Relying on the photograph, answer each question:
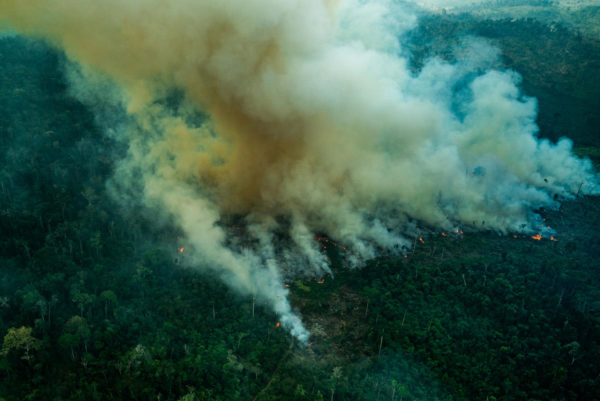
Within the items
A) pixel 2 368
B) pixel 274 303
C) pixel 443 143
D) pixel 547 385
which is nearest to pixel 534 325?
pixel 547 385

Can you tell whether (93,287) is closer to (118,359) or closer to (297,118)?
(118,359)

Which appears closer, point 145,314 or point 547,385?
point 547,385

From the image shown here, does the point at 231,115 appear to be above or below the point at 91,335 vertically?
above

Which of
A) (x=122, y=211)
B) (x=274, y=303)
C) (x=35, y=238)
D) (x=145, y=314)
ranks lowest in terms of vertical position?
(x=145, y=314)

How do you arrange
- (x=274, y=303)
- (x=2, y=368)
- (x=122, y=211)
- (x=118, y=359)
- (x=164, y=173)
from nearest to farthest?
(x=2, y=368) → (x=118, y=359) → (x=274, y=303) → (x=122, y=211) → (x=164, y=173)

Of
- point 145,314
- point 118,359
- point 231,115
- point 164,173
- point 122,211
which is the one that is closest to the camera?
point 118,359

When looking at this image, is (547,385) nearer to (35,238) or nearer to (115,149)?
(35,238)
